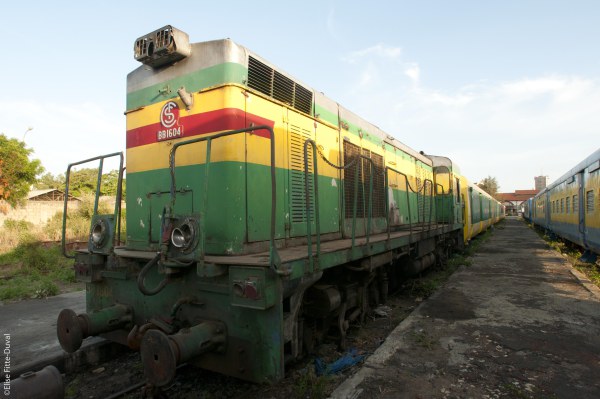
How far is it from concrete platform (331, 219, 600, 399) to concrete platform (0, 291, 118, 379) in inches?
113

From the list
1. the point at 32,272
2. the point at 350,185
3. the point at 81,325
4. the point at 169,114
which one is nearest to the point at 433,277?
the point at 350,185

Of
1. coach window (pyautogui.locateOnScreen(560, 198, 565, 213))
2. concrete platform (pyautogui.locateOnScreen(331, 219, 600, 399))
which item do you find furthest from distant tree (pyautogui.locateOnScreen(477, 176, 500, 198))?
concrete platform (pyautogui.locateOnScreen(331, 219, 600, 399))

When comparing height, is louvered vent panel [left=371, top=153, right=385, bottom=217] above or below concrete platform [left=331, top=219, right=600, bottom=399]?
above

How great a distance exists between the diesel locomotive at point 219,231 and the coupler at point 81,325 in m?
0.01

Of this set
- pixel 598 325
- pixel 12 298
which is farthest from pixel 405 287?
pixel 12 298

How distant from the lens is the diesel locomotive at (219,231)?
2.73 m

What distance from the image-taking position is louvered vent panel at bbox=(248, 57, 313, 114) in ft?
11.8

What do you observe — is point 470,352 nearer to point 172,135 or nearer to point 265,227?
point 265,227

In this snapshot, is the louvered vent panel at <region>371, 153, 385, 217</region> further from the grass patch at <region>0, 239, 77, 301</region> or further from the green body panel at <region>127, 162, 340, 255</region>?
the grass patch at <region>0, 239, 77, 301</region>

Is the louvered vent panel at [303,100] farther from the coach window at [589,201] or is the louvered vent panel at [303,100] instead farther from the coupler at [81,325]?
the coach window at [589,201]

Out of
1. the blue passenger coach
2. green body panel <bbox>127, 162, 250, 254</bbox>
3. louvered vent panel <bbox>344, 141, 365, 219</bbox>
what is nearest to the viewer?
green body panel <bbox>127, 162, 250, 254</bbox>

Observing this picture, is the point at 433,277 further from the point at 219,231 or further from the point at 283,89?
the point at 219,231

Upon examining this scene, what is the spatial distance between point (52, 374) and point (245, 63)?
118 inches

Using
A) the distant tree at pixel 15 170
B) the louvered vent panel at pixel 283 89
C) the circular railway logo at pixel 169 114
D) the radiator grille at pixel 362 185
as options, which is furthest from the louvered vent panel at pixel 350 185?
the distant tree at pixel 15 170
